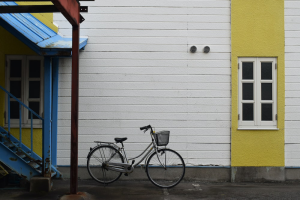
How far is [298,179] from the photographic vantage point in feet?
26.2

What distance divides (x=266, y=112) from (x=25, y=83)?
18.2 ft

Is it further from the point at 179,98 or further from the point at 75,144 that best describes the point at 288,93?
the point at 75,144

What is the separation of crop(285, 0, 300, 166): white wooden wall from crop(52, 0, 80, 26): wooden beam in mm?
4826

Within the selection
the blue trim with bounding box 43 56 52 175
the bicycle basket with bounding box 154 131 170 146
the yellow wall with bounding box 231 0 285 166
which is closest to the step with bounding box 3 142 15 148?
the blue trim with bounding box 43 56 52 175

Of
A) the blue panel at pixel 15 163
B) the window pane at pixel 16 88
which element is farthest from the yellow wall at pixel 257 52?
the window pane at pixel 16 88

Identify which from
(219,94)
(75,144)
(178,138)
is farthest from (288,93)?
(75,144)

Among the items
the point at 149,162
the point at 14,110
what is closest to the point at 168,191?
the point at 149,162

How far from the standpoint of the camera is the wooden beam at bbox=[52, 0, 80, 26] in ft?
17.2

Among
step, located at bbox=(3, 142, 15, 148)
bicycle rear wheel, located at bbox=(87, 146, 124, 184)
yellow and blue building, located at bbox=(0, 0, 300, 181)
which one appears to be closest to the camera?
step, located at bbox=(3, 142, 15, 148)

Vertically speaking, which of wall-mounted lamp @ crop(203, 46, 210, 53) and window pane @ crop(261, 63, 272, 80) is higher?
wall-mounted lamp @ crop(203, 46, 210, 53)

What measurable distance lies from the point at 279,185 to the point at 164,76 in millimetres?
3507

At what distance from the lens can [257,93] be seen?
8070 mm

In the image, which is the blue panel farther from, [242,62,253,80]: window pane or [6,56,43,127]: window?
A: [242,62,253,80]: window pane

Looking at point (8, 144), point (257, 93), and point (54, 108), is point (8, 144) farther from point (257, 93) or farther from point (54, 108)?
point (257, 93)
